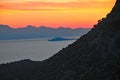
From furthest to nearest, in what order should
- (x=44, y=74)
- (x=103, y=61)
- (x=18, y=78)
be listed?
(x=18, y=78) < (x=44, y=74) < (x=103, y=61)

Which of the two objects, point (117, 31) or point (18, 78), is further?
point (18, 78)

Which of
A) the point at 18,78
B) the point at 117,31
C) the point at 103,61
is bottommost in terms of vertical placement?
the point at 18,78

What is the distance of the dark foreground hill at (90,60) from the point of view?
82250 mm

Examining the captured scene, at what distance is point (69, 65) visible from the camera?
3688 inches

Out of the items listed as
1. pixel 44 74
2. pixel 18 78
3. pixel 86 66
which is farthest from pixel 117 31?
pixel 18 78

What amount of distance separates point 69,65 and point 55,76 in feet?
15.1

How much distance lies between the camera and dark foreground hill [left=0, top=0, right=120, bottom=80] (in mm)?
82250

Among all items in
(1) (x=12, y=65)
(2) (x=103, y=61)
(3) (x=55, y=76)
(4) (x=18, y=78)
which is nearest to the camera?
(2) (x=103, y=61)

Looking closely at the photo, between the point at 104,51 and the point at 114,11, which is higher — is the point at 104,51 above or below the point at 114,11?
below

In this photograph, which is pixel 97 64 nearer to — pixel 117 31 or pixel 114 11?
pixel 117 31

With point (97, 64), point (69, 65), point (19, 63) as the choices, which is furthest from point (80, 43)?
point (19, 63)

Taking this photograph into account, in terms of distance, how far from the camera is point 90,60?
291 feet

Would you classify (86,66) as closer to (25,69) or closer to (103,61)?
(103,61)

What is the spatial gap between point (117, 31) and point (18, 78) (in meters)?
35.4
